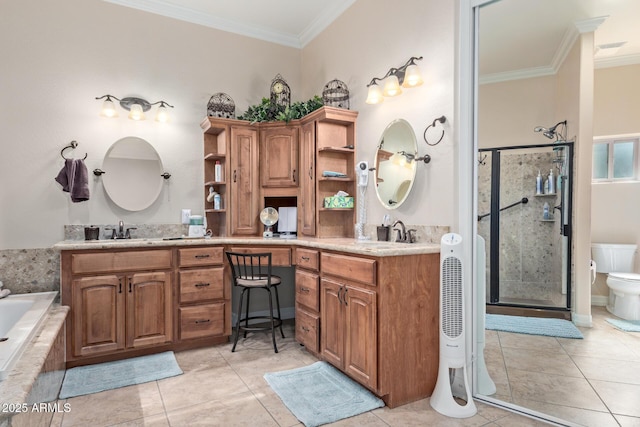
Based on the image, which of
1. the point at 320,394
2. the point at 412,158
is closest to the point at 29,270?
the point at 320,394

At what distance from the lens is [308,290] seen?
115 inches

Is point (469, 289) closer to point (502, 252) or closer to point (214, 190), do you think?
point (502, 252)

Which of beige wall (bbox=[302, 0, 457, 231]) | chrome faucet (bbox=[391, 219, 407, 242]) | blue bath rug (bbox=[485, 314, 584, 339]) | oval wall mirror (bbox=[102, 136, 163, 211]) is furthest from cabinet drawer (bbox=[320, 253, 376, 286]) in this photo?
oval wall mirror (bbox=[102, 136, 163, 211])

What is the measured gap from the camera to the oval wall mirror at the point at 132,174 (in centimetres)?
343

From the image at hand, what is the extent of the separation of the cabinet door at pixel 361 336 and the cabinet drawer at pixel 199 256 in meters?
1.27

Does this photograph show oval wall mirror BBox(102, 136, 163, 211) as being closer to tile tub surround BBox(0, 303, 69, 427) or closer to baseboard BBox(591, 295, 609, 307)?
tile tub surround BBox(0, 303, 69, 427)

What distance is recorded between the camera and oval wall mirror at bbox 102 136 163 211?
11.3 ft

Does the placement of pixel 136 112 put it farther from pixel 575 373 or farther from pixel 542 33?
pixel 575 373

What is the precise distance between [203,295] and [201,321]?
0.21 m

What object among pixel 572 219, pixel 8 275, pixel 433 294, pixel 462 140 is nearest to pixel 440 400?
pixel 433 294

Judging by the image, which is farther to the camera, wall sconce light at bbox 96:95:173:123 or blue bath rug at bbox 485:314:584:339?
wall sconce light at bbox 96:95:173:123

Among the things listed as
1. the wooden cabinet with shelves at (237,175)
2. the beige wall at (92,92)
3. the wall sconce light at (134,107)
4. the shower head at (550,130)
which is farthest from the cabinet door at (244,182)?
the shower head at (550,130)

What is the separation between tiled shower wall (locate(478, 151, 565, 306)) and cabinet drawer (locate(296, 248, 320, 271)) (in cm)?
123

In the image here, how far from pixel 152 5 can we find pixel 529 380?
172 inches
